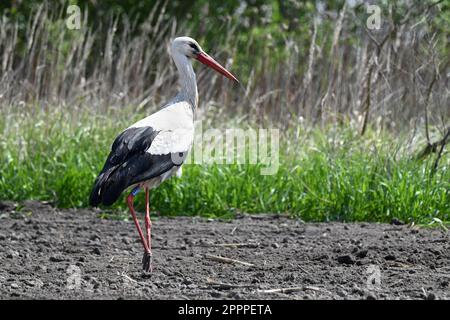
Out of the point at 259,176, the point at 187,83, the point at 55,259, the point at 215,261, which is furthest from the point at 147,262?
the point at 259,176

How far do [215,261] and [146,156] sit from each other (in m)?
0.76

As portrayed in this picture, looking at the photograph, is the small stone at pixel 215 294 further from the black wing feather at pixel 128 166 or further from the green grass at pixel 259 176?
the green grass at pixel 259 176

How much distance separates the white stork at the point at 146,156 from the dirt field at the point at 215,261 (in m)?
0.37

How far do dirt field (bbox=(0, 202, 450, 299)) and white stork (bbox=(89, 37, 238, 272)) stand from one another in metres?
0.37

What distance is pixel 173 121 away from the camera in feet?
19.1

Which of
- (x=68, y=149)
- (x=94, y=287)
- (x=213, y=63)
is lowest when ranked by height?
(x=94, y=287)

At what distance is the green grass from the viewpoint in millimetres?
6961

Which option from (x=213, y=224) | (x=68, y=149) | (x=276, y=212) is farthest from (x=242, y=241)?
(x=68, y=149)

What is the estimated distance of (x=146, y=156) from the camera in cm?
549

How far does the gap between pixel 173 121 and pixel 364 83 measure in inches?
132

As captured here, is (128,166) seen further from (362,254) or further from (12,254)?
(362,254)

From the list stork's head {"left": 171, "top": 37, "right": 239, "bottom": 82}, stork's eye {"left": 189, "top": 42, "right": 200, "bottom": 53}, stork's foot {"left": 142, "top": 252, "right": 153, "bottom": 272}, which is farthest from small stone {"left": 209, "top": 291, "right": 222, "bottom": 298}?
stork's eye {"left": 189, "top": 42, "right": 200, "bottom": 53}

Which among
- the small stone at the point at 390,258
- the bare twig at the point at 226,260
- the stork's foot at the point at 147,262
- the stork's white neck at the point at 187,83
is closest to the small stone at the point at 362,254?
the small stone at the point at 390,258
